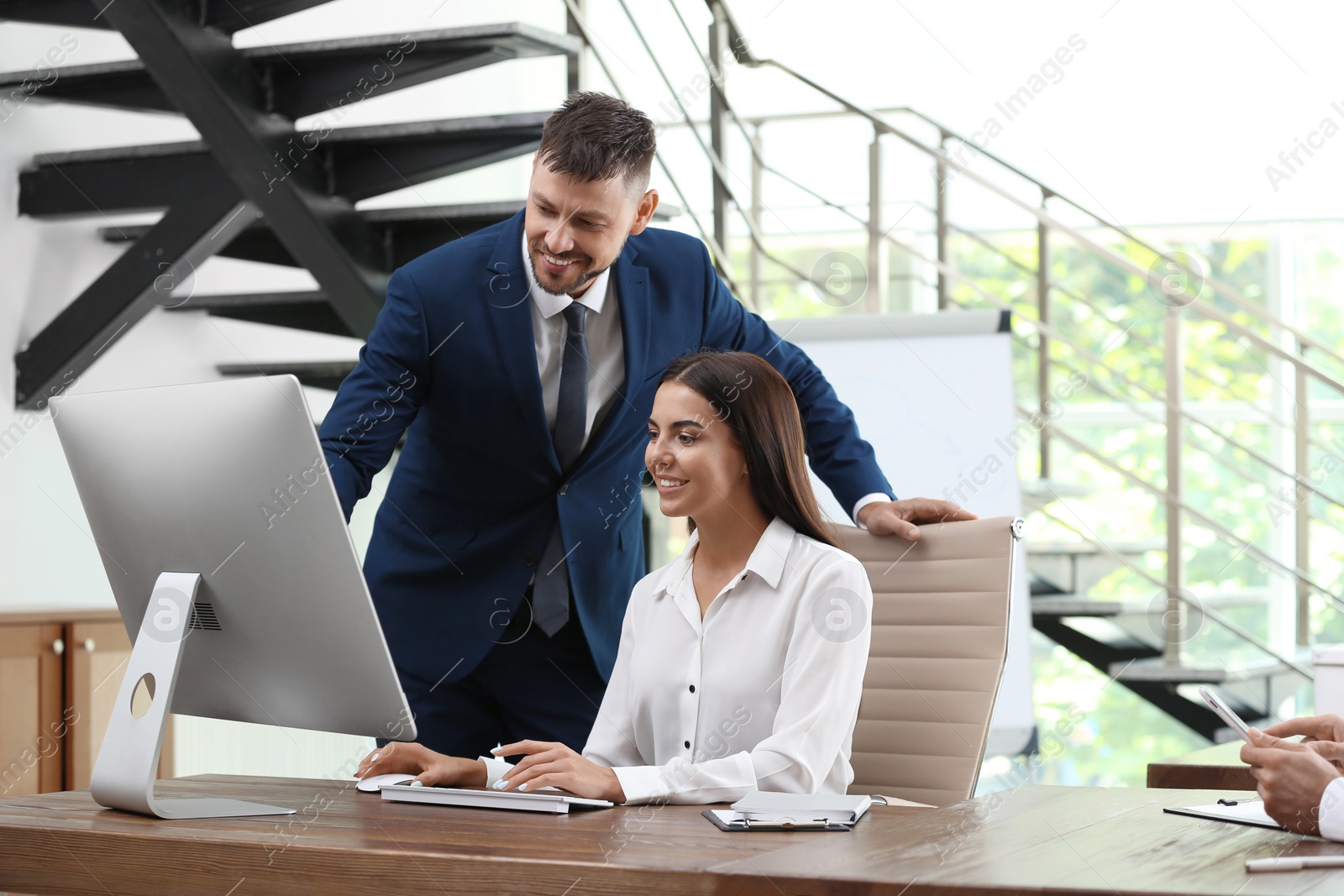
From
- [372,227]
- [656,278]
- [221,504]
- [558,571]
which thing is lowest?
[558,571]

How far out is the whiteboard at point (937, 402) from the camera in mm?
3113

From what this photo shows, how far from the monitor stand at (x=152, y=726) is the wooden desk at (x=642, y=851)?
0.03 m

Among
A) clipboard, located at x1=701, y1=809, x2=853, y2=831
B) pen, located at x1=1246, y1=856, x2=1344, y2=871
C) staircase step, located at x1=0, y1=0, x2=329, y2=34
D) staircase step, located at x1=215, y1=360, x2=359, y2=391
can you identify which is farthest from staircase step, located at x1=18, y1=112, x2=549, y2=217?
pen, located at x1=1246, y1=856, x2=1344, y2=871

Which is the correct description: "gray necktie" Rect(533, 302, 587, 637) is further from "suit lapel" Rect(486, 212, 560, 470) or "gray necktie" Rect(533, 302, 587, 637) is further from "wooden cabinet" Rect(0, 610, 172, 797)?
"wooden cabinet" Rect(0, 610, 172, 797)

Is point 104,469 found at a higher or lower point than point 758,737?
higher

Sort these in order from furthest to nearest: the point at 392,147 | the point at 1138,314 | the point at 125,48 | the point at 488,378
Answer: the point at 1138,314, the point at 125,48, the point at 392,147, the point at 488,378

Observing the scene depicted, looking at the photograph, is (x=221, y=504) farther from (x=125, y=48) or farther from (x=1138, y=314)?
(x=1138, y=314)

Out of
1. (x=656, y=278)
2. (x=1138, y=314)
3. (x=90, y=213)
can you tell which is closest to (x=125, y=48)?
(x=90, y=213)

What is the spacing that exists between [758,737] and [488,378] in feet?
2.17

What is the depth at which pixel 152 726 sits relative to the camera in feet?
4.00

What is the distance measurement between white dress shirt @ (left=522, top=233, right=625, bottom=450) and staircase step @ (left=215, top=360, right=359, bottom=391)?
52.2 inches

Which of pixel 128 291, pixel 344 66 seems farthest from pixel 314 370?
pixel 344 66

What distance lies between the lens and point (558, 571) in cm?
184

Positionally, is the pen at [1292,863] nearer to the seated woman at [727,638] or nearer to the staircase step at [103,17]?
the seated woman at [727,638]
